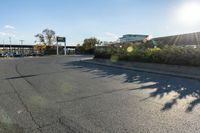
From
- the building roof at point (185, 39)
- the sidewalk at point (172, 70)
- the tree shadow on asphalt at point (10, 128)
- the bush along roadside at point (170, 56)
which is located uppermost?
the building roof at point (185, 39)

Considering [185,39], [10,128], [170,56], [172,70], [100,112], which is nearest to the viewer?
[10,128]

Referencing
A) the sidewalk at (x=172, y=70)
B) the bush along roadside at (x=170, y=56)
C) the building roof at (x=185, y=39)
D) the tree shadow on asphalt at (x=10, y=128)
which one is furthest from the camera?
the building roof at (x=185, y=39)

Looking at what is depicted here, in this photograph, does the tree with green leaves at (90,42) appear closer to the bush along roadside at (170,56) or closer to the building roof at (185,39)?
the building roof at (185,39)

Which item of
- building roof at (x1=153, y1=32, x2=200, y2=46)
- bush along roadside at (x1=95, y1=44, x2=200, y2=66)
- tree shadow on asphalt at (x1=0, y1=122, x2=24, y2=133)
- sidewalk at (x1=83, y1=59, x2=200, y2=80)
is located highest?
building roof at (x1=153, y1=32, x2=200, y2=46)

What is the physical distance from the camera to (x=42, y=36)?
89.4m

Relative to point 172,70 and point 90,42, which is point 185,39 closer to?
point 172,70

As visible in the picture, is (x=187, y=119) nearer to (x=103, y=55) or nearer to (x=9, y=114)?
(x=9, y=114)

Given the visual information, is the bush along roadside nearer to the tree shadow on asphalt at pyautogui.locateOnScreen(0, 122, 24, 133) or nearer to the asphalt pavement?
the asphalt pavement

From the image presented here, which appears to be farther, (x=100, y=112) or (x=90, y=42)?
(x=90, y=42)

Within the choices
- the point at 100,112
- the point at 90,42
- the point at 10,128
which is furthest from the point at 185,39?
the point at 90,42

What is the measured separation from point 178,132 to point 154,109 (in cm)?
168

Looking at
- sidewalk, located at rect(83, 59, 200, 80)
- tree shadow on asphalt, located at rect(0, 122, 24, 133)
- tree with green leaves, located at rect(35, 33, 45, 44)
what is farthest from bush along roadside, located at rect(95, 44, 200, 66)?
tree with green leaves, located at rect(35, 33, 45, 44)

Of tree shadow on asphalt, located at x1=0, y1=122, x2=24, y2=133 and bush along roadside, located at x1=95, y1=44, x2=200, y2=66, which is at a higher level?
bush along roadside, located at x1=95, y1=44, x2=200, y2=66

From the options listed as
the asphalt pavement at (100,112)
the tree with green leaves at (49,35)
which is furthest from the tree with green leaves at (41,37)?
the asphalt pavement at (100,112)
